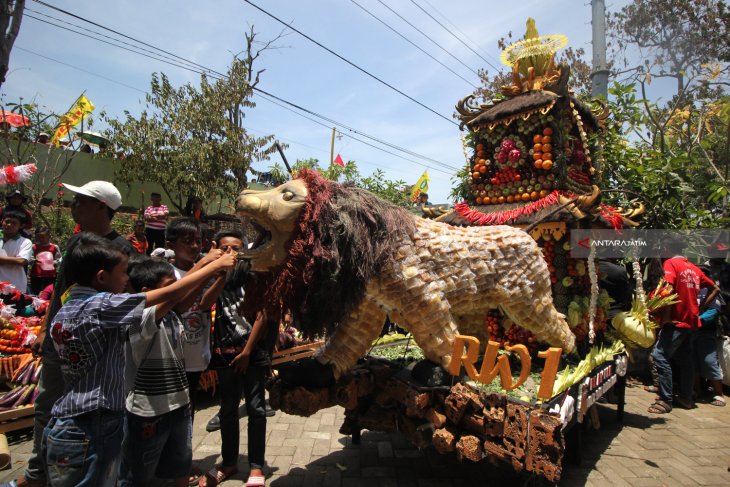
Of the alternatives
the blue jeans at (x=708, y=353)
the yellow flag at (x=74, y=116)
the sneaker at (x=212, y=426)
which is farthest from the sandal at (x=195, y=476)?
the yellow flag at (x=74, y=116)

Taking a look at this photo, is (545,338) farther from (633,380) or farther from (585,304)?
(633,380)

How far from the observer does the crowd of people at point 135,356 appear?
1.62m

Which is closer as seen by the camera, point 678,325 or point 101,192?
point 101,192

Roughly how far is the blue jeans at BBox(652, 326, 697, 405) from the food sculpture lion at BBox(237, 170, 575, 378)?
9.67 ft

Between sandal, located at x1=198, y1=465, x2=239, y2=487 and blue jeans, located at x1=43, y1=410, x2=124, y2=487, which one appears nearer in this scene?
blue jeans, located at x1=43, y1=410, x2=124, y2=487

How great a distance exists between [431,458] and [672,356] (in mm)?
3525

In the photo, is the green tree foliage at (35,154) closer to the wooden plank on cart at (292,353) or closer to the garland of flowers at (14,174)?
the garland of flowers at (14,174)

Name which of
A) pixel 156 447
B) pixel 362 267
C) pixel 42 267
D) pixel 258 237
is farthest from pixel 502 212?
pixel 42 267

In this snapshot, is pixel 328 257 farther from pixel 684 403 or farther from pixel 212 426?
pixel 684 403

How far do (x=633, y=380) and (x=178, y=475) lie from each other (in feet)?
19.9

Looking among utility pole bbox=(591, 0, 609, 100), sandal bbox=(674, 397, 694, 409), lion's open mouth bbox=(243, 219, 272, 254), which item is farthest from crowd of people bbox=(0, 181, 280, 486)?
utility pole bbox=(591, 0, 609, 100)

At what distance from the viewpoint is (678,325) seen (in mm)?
4543

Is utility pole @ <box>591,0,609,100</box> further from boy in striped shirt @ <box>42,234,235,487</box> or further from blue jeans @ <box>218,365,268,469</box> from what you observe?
boy in striped shirt @ <box>42,234,235,487</box>

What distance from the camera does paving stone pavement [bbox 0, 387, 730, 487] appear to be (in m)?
2.92
